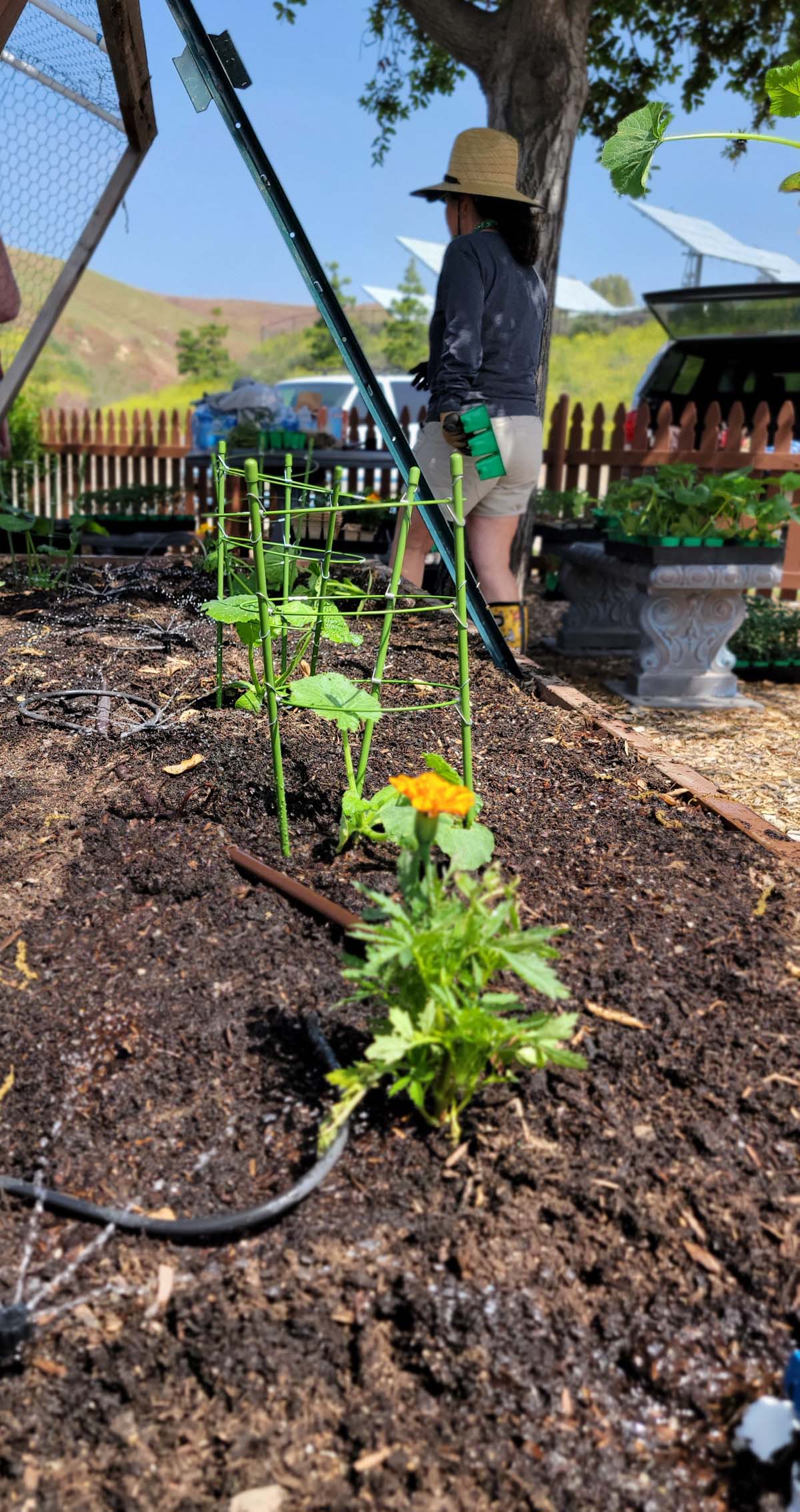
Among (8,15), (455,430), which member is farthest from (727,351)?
(8,15)

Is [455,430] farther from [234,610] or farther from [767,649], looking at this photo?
[767,649]

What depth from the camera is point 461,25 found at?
16.2 feet

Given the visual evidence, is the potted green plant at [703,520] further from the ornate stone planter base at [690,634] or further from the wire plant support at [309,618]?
the wire plant support at [309,618]

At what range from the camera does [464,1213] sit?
1.28m

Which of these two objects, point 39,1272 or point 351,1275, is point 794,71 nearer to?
point 351,1275

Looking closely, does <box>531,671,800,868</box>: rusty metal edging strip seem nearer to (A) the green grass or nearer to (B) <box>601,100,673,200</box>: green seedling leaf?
(B) <box>601,100,673,200</box>: green seedling leaf

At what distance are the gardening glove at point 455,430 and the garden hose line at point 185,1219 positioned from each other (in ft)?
8.76

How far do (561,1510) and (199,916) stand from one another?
102cm

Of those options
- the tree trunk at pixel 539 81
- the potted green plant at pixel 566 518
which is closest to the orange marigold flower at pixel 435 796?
the tree trunk at pixel 539 81

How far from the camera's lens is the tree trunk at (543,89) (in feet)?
15.4

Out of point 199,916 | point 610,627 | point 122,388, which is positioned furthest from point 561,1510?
point 122,388

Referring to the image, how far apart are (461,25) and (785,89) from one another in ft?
13.3

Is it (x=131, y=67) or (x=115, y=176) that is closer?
(x=131, y=67)

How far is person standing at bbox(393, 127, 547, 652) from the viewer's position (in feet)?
11.5
